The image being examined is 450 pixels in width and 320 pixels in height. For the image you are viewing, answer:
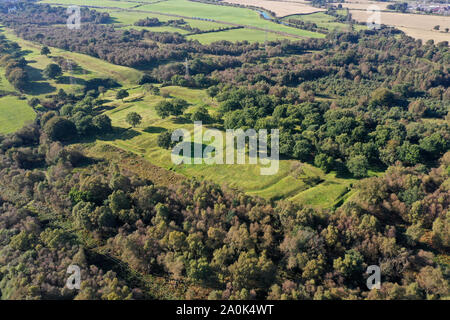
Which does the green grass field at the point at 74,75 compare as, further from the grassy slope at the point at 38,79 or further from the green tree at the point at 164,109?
the green tree at the point at 164,109

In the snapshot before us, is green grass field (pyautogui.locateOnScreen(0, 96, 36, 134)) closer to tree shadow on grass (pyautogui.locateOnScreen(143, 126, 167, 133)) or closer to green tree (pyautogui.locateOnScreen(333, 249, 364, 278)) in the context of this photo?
tree shadow on grass (pyautogui.locateOnScreen(143, 126, 167, 133))

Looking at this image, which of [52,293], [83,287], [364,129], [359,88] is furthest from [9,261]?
[359,88]

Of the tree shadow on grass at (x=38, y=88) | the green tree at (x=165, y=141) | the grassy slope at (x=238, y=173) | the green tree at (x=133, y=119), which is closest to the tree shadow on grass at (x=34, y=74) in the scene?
the tree shadow on grass at (x=38, y=88)

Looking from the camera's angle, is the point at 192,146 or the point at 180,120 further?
the point at 180,120

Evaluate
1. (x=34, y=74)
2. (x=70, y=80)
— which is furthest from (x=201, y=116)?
(x=34, y=74)

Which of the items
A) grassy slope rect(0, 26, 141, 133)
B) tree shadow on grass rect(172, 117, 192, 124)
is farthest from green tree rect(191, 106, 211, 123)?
grassy slope rect(0, 26, 141, 133)

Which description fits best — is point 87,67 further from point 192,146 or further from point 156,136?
point 192,146
